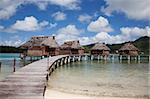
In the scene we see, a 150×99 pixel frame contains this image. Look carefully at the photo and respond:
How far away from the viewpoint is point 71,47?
131 ft

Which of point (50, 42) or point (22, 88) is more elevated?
point (50, 42)

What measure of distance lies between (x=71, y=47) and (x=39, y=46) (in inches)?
313

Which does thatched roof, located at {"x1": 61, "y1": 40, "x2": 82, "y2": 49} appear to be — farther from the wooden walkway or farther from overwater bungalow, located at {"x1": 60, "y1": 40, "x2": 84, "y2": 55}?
the wooden walkway

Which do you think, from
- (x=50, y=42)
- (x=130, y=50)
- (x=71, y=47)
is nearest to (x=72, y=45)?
(x=71, y=47)

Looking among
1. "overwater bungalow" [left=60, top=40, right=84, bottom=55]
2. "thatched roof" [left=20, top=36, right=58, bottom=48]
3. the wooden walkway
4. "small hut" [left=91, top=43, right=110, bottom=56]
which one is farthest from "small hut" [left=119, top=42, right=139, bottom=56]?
the wooden walkway

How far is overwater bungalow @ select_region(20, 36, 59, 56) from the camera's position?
3264cm

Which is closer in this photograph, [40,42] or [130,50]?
[40,42]

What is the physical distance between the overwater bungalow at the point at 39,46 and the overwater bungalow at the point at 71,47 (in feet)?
19.1

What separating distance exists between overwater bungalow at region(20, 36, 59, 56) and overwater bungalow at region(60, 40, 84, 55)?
5826 millimetres

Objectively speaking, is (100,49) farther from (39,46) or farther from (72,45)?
(39,46)

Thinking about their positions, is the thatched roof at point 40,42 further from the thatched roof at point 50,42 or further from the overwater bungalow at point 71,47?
the overwater bungalow at point 71,47

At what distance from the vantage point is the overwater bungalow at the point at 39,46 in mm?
32638

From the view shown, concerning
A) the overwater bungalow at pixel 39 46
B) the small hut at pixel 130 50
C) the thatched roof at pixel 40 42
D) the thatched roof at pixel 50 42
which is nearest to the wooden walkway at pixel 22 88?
the overwater bungalow at pixel 39 46

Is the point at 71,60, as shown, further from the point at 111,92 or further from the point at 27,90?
the point at 27,90
